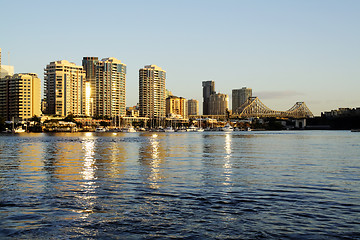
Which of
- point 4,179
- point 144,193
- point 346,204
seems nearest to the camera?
point 346,204

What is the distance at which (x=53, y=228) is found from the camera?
13555 millimetres

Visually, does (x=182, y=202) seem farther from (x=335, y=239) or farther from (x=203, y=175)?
(x=203, y=175)

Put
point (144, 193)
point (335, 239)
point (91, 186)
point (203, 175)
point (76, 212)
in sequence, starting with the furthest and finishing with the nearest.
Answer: point (203, 175) → point (91, 186) → point (144, 193) → point (76, 212) → point (335, 239)

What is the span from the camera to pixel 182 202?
17.8 meters

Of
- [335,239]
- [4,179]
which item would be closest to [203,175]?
[4,179]

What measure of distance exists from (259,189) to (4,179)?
55.4 feet

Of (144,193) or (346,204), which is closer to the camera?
(346,204)

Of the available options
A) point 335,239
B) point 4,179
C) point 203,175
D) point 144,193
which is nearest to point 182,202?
point 144,193

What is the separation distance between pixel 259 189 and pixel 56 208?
11049 mm

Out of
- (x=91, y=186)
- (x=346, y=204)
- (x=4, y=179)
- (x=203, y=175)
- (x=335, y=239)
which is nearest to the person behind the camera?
(x=335, y=239)

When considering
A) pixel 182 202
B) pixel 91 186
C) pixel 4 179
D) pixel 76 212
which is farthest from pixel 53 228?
pixel 4 179

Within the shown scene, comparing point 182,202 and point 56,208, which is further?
point 182,202

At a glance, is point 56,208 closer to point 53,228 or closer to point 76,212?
point 76,212

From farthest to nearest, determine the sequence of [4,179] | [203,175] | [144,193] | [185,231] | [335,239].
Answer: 1. [203,175]
2. [4,179]
3. [144,193]
4. [185,231]
5. [335,239]
